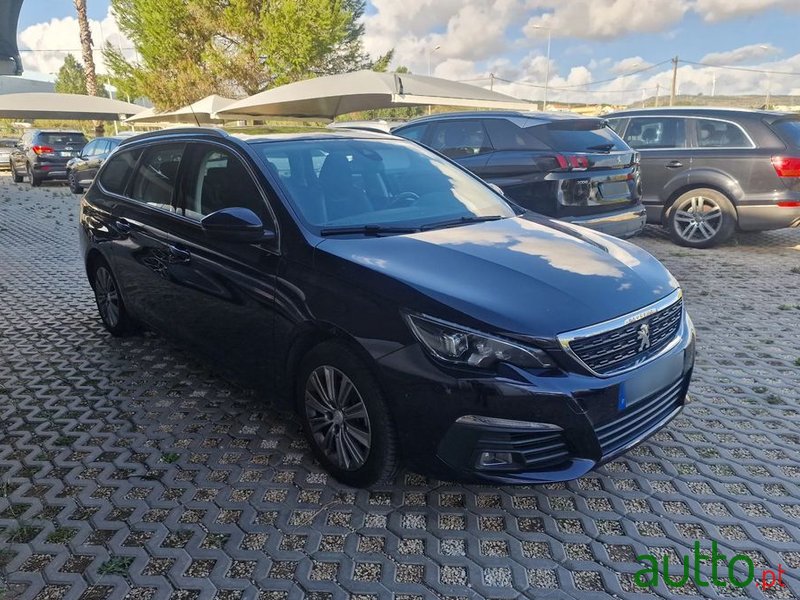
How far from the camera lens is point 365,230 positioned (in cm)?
305

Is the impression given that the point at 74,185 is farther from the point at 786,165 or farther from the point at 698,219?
the point at 786,165

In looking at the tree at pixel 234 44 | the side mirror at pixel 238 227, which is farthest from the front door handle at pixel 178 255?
the tree at pixel 234 44

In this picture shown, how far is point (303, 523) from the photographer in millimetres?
2668

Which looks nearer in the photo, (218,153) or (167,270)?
(218,153)

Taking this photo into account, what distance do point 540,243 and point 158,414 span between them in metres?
2.54

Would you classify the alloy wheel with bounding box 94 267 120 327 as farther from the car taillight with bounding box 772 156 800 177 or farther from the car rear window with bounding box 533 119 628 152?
the car taillight with bounding box 772 156 800 177

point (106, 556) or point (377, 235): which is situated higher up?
point (377, 235)

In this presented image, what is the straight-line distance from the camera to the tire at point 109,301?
4.82 m

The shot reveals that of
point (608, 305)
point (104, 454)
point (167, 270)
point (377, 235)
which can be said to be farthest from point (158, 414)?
point (608, 305)

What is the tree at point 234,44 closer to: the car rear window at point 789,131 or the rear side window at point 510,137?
the rear side window at point 510,137

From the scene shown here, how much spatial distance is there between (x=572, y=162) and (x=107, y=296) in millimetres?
4652

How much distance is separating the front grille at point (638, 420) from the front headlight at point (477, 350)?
416mm

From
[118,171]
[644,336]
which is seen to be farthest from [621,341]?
[118,171]

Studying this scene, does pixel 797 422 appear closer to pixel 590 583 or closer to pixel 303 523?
pixel 590 583
